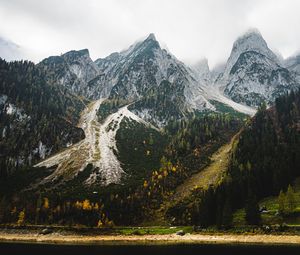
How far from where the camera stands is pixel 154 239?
10081 cm

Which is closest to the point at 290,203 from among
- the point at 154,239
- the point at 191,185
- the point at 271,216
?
the point at 271,216

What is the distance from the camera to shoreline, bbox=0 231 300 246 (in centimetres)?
8419

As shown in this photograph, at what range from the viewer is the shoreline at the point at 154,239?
84.2 meters

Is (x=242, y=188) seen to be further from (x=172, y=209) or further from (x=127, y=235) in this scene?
(x=127, y=235)

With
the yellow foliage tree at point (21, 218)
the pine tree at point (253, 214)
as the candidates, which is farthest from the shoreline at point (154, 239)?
the yellow foliage tree at point (21, 218)

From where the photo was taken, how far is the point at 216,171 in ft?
Result: 631

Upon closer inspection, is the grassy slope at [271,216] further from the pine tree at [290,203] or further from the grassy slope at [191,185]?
the grassy slope at [191,185]
